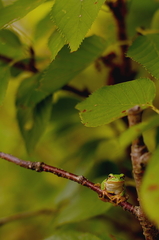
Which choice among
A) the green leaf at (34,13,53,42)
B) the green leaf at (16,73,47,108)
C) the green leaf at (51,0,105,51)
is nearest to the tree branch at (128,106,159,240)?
the green leaf at (51,0,105,51)

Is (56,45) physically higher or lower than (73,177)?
higher

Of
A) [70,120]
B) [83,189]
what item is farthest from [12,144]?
[83,189]

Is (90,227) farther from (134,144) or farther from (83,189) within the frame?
(134,144)

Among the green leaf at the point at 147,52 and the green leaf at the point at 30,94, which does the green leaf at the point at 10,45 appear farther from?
the green leaf at the point at 147,52

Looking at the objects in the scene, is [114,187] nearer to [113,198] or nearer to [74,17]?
[113,198]

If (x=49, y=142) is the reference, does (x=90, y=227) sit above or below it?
below

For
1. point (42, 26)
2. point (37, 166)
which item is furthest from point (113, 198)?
point (42, 26)
